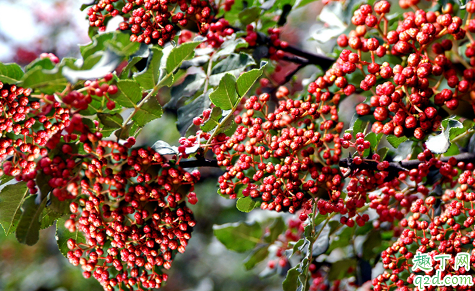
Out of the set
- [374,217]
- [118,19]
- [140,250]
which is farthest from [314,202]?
[118,19]

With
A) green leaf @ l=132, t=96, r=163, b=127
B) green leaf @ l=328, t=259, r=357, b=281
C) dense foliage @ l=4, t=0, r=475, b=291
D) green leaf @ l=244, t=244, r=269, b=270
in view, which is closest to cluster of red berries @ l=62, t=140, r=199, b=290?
dense foliage @ l=4, t=0, r=475, b=291

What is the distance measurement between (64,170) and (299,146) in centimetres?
53

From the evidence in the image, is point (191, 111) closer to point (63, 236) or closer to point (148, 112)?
point (148, 112)

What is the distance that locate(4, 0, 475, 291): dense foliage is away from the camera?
0.83 m

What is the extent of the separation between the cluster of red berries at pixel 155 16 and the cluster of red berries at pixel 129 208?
1.25 ft

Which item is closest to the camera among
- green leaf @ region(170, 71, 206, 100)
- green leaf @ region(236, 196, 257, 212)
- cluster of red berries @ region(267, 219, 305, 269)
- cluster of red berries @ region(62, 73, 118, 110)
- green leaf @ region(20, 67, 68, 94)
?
green leaf @ region(20, 67, 68, 94)

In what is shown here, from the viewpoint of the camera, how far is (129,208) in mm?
930

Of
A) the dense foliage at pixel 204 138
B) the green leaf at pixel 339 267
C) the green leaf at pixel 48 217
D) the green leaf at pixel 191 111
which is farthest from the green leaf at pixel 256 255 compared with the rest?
the green leaf at pixel 48 217

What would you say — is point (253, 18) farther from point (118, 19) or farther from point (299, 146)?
point (299, 146)

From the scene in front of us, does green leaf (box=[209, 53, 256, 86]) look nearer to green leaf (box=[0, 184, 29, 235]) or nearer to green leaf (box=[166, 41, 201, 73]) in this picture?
green leaf (box=[166, 41, 201, 73])

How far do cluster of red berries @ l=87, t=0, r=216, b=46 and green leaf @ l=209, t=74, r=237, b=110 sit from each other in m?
0.30

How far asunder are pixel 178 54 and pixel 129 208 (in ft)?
1.26

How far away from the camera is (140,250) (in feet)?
3.33

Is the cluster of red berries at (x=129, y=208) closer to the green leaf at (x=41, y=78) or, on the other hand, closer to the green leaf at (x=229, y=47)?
the green leaf at (x=41, y=78)
